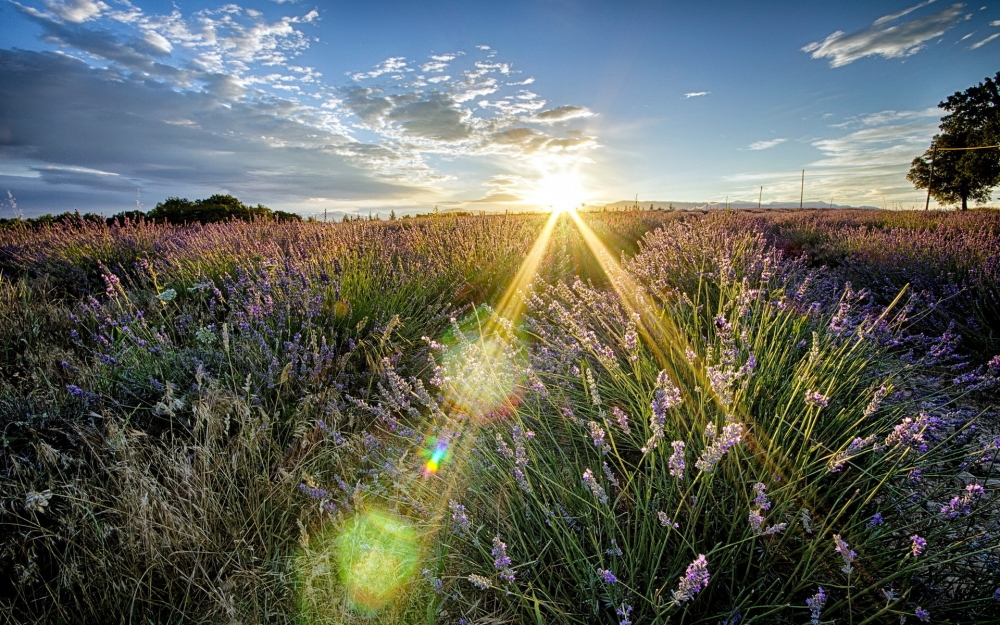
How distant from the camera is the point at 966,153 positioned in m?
29.6

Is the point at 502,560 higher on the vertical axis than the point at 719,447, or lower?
lower

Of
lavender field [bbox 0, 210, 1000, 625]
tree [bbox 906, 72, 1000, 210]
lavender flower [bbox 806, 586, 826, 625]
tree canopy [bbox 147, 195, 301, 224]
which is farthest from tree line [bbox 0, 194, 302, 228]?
tree [bbox 906, 72, 1000, 210]

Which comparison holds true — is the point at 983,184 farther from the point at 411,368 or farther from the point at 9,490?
the point at 9,490

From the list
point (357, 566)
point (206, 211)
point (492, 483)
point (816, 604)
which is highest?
point (206, 211)

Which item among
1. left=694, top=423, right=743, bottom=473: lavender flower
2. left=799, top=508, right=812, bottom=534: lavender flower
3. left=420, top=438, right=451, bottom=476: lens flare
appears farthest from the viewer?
left=420, top=438, right=451, bottom=476: lens flare

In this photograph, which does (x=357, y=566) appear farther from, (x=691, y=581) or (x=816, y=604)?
(x=816, y=604)

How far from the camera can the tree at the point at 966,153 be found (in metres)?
28.8

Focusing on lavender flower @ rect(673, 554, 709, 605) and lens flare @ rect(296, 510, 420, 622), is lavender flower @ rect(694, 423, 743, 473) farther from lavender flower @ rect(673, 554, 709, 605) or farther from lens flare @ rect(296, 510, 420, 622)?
lens flare @ rect(296, 510, 420, 622)

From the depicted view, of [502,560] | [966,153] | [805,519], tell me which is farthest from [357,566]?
[966,153]

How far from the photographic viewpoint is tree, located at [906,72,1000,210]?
94.6 feet

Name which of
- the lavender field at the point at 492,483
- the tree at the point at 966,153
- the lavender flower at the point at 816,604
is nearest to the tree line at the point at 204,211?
the lavender field at the point at 492,483

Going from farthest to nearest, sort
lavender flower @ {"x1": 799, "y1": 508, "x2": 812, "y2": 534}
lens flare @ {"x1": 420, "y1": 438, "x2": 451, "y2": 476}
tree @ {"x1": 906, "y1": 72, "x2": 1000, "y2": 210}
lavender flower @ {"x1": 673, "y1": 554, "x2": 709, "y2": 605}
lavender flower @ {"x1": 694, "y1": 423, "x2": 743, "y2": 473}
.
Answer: tree @ {"x1": 906, "y1": 72, "x2": 1000, "y2": 210}, lens flare @ {"x1": 420, "y1": 438, "x2": 451, "y2": 476}, lavender flower @ {"x1": 799, "y1": 508, "x2": 812, "y2": 534}, lavender flower @ {"x1": 694, "y1": 423, "x2": 743, "y2": 473}, lavender flower @ {"x1": 673, "y1": 554, "x2": 709, "y2": 605}

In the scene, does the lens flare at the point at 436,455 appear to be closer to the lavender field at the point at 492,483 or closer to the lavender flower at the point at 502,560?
the lavender field at the point at 492,483

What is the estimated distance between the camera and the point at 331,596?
145 cm
